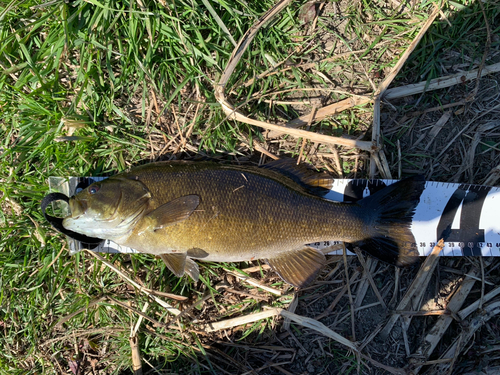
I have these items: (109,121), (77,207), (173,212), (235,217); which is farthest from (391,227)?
(109,121)

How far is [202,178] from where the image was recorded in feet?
9.69

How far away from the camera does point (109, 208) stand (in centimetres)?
286

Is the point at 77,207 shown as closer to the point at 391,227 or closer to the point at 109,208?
the point at 109,208

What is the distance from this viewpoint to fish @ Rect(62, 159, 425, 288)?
2873mm

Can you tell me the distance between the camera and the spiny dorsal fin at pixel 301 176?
10.8 ft

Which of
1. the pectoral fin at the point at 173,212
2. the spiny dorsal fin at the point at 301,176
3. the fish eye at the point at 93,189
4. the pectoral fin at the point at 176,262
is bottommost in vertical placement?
the pectoral fin at the point at 176,262

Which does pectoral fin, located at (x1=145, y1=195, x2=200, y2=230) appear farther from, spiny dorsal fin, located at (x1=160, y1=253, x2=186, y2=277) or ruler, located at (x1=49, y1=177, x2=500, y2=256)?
ruler, located at (x1=49, y1=177, x2=500, y2=256)

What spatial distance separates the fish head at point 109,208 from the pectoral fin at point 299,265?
1.37 m

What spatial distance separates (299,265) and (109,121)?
2544 mm

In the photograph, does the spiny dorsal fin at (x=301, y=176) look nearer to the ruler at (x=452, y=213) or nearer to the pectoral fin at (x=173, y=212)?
the ruler at (x=452, y=213)

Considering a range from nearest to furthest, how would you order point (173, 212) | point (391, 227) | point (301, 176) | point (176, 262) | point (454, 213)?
point (173, 212) < point (176, 262) < point (391, 227) < point (301, 176) < point (454, 213)

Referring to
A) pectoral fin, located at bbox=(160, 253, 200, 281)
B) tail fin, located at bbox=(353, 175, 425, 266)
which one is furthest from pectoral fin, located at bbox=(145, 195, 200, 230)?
tail fin, located at bbox=(353, 175, 425, 266)

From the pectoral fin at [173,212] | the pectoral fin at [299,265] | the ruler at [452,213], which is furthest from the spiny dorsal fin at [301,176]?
the pectoral fin at [173,212]

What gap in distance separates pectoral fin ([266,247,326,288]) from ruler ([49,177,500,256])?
0.24m
